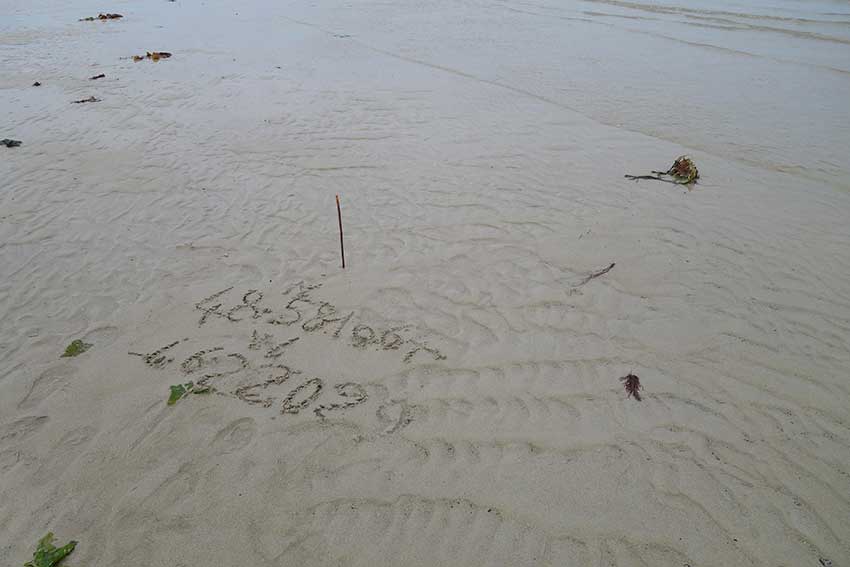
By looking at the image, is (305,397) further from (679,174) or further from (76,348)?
(679,174)

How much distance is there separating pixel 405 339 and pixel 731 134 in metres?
7.08

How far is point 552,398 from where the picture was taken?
3227mm

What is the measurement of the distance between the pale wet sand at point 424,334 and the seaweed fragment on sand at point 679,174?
0.23m

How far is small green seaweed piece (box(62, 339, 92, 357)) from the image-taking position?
3.62 meters

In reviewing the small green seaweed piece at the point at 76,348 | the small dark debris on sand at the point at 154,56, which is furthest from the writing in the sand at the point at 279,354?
the small dark debris on sand at the point at 154,56

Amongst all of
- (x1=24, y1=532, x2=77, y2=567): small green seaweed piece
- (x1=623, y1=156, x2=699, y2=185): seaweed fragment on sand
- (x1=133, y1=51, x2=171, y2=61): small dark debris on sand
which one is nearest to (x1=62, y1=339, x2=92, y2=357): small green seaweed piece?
(x1=24, y1=532, x2=77, y2=567): small green seaweed piece

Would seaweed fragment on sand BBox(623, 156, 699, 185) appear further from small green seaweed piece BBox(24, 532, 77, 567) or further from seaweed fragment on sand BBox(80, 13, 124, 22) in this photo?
seaweed fragment on sand BBox(80, 13, 124, 22)

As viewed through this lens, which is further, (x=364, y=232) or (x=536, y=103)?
(x=536, y=103)

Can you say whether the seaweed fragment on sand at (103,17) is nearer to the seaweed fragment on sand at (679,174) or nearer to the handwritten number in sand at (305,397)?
the seaweed fragment on sand at (679,174)

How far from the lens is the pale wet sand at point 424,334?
2582 millimetres

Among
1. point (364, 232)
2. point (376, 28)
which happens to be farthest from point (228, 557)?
point (376, 28)

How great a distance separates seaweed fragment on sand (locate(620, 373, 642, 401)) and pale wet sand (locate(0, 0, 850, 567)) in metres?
0.09

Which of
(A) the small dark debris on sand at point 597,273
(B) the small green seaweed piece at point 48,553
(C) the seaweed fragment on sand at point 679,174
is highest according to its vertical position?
(C) the seaweed fragment on sand at point 679,174

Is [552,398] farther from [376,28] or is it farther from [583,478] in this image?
[376,28]
